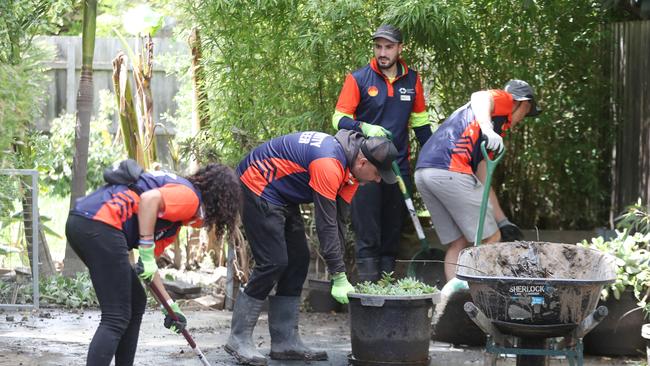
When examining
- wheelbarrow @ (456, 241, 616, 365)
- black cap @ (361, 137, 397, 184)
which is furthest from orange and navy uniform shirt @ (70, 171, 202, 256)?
wheelbarrow @ (456, 241, 616, 365)

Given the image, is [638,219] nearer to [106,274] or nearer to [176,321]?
[176,321]

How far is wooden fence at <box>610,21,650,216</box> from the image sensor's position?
24.7 feet

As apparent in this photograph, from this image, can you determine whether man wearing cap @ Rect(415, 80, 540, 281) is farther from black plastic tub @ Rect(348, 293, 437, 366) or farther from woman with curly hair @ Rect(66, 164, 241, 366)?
woman with curly hair @ Rect(66, 164, 241, 366)

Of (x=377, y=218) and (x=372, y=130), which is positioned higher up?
(x=372, y=130)

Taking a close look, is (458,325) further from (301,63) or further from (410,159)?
(301,63)

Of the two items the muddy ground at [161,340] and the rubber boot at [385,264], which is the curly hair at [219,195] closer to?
the muddy ground at [161,340]

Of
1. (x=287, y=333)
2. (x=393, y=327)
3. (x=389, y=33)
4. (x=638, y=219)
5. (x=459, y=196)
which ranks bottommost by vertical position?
(x=287, y=333)

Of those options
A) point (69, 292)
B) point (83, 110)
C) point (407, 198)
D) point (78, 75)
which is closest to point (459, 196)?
point (407, 198)

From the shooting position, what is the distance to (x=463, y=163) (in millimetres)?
6703

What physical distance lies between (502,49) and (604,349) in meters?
2.59

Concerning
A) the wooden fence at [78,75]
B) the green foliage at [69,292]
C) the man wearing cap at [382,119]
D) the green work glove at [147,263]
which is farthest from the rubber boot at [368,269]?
the wooden fence at [78,75]

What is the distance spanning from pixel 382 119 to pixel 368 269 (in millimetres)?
1021

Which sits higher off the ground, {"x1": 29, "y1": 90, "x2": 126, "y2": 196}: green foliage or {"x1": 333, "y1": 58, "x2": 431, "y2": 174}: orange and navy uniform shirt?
{"x1": 333, "y1": 58, "x2": 431, "y2": 174}: orange and navy uniform shirt

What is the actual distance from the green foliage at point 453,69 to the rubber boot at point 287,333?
1691mm
